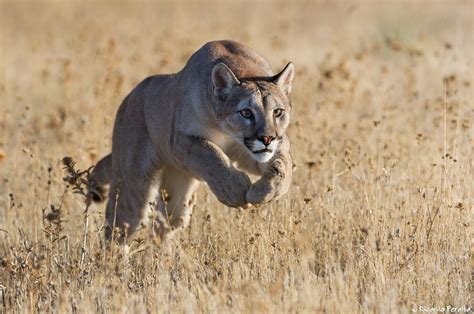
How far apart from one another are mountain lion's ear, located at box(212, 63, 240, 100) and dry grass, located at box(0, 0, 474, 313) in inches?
38.8

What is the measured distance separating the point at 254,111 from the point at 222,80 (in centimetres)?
41

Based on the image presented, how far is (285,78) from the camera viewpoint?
7.65 meters

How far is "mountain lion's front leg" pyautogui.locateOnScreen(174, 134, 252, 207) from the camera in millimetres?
6934

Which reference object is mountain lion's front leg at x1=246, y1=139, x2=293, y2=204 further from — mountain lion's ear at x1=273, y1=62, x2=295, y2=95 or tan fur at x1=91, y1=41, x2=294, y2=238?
mountain lion's ear at x1=273, y1=62, x2=295, y2=95

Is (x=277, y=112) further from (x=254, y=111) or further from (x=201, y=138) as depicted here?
(x=201, y=138)

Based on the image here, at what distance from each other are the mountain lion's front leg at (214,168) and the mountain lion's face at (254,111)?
201 millimetres

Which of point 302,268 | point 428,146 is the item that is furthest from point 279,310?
point 428,146

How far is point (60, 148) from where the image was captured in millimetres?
11453

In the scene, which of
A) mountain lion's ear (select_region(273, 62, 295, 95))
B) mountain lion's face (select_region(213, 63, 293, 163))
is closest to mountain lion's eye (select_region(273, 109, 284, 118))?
mountain lion's face (select_region(213, 63, 293, 163))

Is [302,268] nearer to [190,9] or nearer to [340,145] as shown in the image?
[340,145]

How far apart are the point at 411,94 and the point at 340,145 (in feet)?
7.19

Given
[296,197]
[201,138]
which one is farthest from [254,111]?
[296,197]

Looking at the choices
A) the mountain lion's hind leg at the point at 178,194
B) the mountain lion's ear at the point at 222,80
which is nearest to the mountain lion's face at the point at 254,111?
the mountain lion's ear at the point at 222,80

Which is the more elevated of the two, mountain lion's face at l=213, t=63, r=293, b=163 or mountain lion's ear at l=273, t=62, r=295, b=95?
mountain lion's ear at l=273, t=62, r=295, b=95
